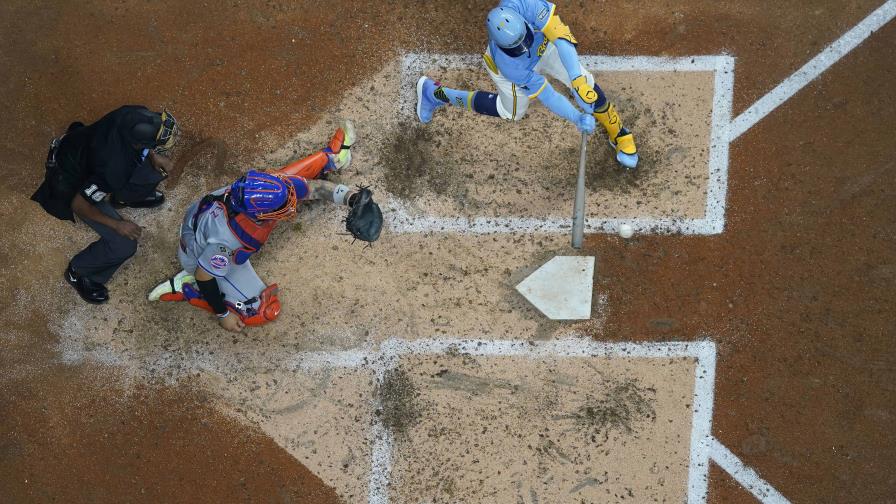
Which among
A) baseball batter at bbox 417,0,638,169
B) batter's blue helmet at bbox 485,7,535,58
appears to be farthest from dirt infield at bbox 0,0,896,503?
batter's blue helmet at bbox 485,7,535,58

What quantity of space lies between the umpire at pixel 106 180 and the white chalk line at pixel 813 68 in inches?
180

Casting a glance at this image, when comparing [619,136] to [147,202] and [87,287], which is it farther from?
[87,287]

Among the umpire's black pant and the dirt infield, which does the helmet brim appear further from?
the umpire's black pant

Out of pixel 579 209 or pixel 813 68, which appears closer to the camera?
pixel 579 209

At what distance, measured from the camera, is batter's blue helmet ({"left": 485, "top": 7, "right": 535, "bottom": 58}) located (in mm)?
4586

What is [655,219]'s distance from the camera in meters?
5.76

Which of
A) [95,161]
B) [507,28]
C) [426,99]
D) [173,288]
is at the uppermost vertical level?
[507,28]

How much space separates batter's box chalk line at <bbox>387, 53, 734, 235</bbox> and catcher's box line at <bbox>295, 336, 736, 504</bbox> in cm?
92

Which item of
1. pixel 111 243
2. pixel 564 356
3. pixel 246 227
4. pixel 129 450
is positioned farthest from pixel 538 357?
pixel 111 243

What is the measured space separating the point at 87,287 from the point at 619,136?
4488mm

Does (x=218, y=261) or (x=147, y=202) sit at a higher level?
(x=147, y=202)

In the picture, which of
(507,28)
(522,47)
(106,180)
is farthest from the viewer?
(106,180)

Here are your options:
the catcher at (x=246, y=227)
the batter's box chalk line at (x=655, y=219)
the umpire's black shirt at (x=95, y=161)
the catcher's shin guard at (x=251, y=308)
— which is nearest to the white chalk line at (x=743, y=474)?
the batter's box chalk line at (x=655, y=219)

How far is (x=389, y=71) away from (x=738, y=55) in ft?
9.51
